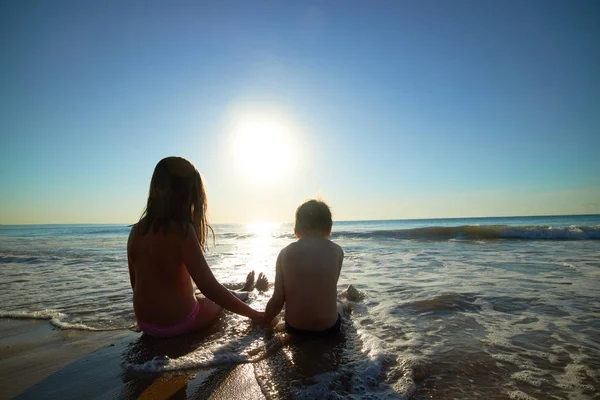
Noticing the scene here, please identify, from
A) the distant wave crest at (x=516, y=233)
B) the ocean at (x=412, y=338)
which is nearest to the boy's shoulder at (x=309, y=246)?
the ocean at (x=412, y=338)

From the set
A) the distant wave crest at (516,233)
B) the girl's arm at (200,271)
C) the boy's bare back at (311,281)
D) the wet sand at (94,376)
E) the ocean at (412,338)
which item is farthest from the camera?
the distant wave crest at (516,233)

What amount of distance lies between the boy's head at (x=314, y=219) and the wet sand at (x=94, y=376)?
1.28 metres

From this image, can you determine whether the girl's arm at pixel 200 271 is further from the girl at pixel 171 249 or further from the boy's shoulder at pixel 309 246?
the boy's shoulder at pixel 309 246

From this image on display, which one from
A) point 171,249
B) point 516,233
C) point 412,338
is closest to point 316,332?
point 412,338

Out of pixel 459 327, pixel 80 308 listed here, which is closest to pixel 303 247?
pixel 459 327

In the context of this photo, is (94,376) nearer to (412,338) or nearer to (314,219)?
(314,219)

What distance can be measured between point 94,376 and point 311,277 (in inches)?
71.6

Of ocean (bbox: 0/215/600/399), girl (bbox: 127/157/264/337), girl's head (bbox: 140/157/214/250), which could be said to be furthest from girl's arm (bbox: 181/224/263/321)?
ocean (bbox: 0/215/600/399)

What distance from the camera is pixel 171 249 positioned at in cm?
271

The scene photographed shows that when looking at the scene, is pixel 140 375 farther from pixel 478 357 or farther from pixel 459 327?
pixel 459 327

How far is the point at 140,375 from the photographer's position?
2383 millimetres

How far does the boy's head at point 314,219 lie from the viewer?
10.2ft

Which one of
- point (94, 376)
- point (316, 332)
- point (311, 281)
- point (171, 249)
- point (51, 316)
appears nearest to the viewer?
point (94, 376)

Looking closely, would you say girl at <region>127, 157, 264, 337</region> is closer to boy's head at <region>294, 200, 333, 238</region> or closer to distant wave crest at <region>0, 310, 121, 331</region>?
boy's head at <region>294, 200, 333, 238</region>
